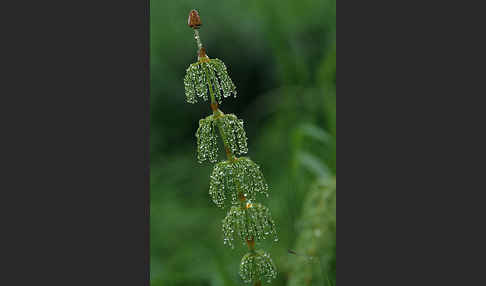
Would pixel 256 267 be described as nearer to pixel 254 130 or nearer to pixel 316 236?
pixel 316 236

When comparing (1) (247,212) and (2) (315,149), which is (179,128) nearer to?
(2) (315,149)

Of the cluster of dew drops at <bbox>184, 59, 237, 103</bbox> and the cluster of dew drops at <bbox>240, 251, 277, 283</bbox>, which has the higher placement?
the cluster of dew drops at <bbox>184, 59, 237, 103</bbox>

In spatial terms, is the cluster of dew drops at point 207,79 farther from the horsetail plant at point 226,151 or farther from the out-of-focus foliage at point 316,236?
the out-of-focus foliage at point 316,236

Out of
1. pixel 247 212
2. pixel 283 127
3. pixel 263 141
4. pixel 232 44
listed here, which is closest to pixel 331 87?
pixel 283 127

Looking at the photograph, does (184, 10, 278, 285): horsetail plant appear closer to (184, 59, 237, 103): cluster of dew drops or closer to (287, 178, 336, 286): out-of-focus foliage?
(184, 59, 237, 103): cluster of dew drops

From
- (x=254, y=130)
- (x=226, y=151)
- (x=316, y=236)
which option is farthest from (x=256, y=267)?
(x=254, y=130)

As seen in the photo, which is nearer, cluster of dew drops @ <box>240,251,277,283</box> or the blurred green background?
cluster of dew drops @ <box>240,251,277,283</box>

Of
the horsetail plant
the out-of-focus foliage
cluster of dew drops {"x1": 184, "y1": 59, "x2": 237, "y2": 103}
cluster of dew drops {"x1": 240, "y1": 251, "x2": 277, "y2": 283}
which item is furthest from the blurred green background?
cluster of dew drops {"x1": 184, "y1": 59, "x2": 237, "y2": 103}

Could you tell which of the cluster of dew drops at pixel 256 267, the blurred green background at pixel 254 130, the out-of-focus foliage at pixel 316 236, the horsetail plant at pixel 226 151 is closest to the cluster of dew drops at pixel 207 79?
the horsetail plant at pixel 226 151
